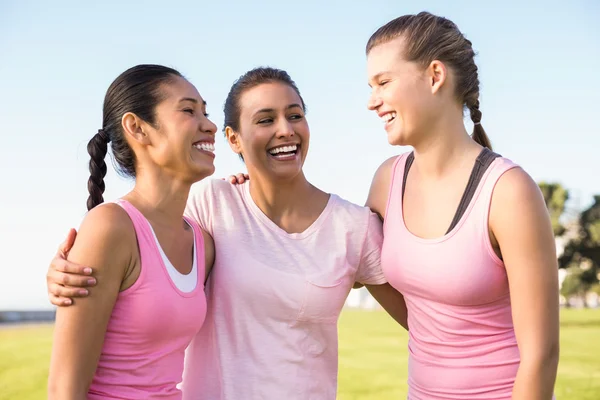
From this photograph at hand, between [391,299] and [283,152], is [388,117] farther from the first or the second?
[391,299]

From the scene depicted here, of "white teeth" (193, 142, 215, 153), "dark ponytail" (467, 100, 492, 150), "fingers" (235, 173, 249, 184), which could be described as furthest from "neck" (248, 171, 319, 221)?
"dark ponytail" (467, 100, 492, 150)

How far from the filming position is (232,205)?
12.1ft

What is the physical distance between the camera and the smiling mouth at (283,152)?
3643 mm

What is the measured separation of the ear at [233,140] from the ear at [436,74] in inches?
46.9

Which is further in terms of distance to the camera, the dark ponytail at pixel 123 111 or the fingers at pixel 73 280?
the dark ponytail at pixel 123 111

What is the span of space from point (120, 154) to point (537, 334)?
6.54ft

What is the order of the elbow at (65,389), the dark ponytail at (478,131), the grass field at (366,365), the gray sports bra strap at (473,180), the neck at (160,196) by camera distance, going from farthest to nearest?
the grass field at (366,365)
the dark ponytail at (478,131)
the neck at (160,196)
the gray sports bra strap at (473,180)
the elbow at (65,389)

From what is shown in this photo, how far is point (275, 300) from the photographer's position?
3.39m

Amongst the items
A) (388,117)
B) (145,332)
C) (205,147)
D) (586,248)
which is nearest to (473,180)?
(388,117)

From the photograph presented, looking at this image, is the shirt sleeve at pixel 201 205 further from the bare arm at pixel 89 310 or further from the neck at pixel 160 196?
the bare arm at pixel 89 310

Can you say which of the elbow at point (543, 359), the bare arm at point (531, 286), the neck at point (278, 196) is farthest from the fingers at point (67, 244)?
the elbow at point (543, 359)

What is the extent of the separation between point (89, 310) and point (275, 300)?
40.6 inches

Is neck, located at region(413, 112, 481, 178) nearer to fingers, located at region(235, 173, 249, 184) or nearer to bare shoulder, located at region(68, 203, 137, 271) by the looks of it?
fingers, located at region(235, 173, 249, 184)

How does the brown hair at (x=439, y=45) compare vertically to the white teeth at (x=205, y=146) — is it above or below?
above
